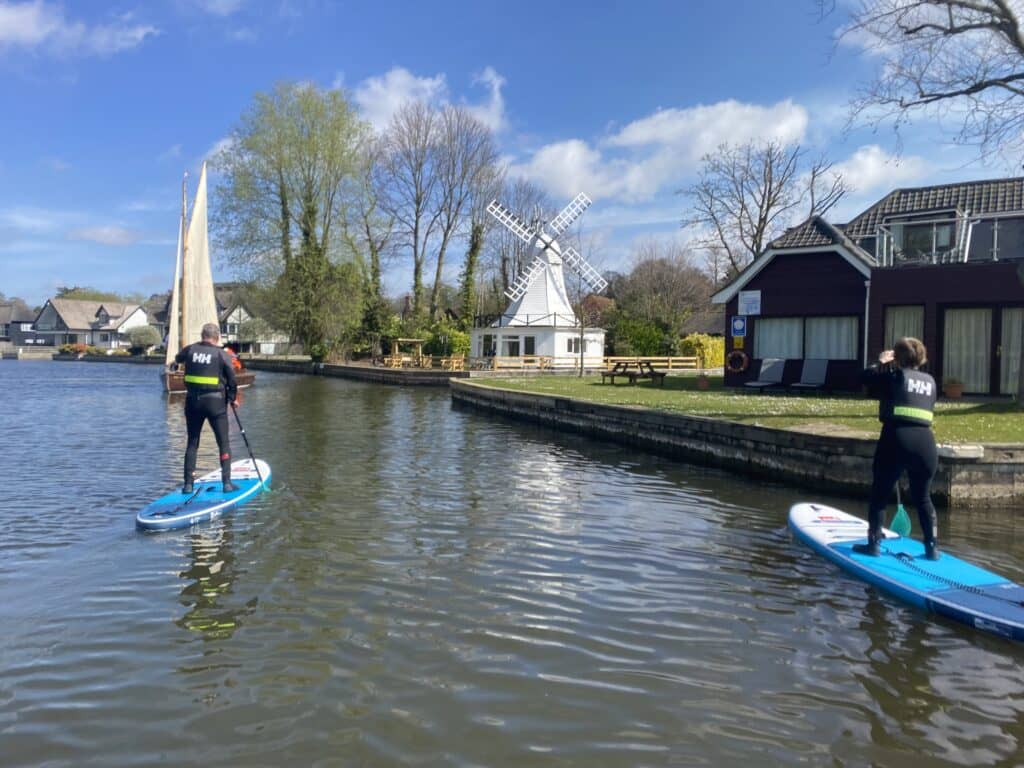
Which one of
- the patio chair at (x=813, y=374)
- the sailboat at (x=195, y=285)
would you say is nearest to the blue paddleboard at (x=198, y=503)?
the patio chair at (x=813, y=374)

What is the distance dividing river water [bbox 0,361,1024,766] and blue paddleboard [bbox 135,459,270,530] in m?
0.20

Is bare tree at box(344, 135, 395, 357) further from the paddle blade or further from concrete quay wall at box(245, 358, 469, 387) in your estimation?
the paddle blade

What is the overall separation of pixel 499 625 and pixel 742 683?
5.98ft

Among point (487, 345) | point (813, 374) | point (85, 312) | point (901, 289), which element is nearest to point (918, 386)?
point (901, 289)

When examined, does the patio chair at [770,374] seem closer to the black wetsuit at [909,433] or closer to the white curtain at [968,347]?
the white curtain at [968,347]

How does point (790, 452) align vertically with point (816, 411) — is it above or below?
below

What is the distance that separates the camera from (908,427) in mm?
6625

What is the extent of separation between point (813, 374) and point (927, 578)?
15578 mm

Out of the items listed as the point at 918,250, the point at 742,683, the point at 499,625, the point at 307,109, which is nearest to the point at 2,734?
the point at 499,625

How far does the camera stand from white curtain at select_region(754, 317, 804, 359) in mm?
21938

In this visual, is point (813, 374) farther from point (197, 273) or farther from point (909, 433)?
point (197, 273)

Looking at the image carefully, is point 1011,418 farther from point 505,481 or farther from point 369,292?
point 369,292

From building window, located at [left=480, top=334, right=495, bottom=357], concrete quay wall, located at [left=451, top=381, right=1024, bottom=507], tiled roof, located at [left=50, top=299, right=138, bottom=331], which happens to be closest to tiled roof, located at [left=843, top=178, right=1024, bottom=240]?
concrete quay wall, located at [left=451, top=381, right=1024, bottom=507]

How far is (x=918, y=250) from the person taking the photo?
19125 millimetres
